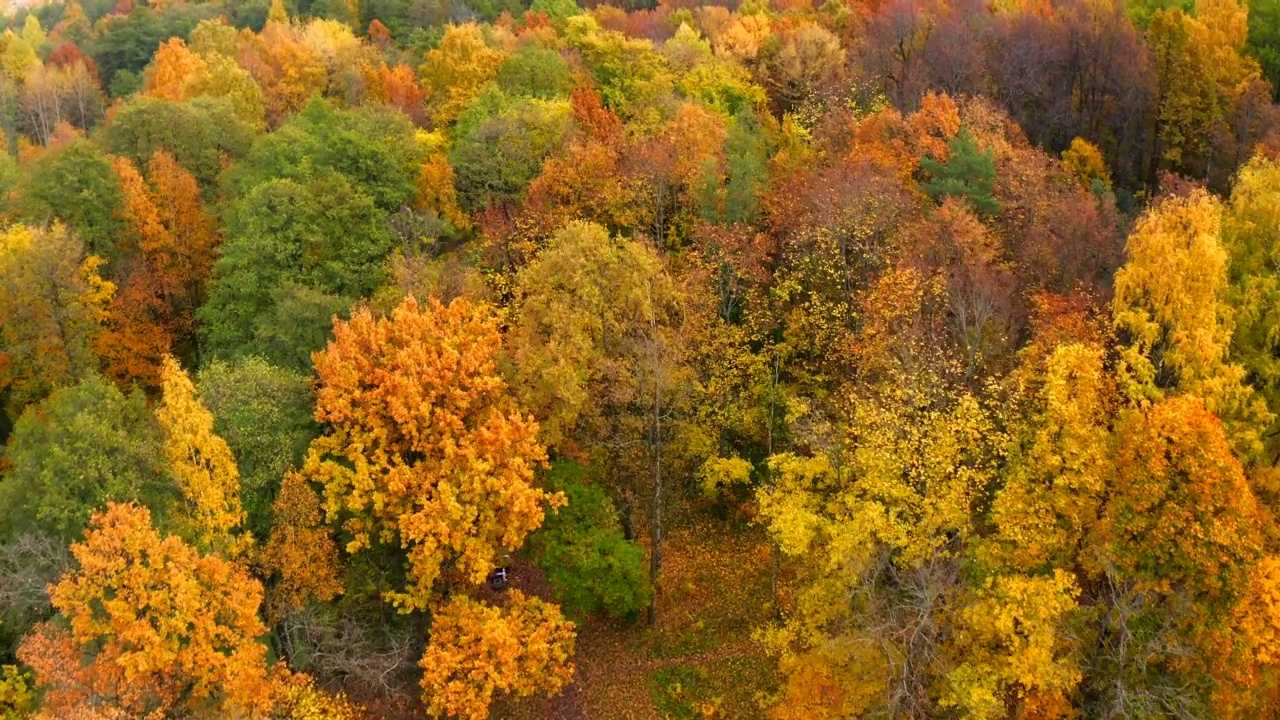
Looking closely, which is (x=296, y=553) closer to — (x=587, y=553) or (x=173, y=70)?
(x=587, y=553)

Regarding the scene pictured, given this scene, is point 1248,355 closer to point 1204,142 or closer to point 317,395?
point 1204,142

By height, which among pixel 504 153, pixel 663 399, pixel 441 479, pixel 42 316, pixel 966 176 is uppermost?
pixel 966 176

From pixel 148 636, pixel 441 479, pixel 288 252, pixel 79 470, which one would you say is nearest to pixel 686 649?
pixel 441 479

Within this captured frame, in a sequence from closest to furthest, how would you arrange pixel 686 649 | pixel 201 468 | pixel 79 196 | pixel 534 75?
pixel 201 468, pixel 686 649, pixel 79 196, pixel 534 75

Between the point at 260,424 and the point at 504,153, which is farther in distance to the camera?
the point at 504,153

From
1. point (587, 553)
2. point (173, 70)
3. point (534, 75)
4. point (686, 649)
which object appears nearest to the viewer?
point (587, 553)

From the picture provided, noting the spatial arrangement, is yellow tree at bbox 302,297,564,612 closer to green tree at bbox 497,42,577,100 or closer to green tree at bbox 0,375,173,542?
green tree at bbox 0,375,173,542

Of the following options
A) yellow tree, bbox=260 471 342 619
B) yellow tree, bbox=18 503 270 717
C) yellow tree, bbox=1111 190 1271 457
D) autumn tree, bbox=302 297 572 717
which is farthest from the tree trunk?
yellow tree, bbox=1111 190 1271 457
